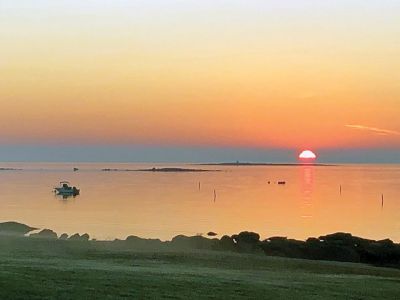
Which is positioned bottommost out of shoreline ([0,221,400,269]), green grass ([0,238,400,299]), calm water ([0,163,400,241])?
green grass ([0,238,400,299])

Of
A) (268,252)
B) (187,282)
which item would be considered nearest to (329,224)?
(268,252)

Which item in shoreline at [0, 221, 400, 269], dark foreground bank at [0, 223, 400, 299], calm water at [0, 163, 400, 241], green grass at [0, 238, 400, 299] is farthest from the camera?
calm water at [0, 163, 400, 241]

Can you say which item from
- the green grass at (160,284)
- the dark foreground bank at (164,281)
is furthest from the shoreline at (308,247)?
the green grass at (160,284)

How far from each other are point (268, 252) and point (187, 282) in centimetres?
1737

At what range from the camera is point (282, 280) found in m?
15.7

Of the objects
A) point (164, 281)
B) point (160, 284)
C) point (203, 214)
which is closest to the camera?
point (160, 284)

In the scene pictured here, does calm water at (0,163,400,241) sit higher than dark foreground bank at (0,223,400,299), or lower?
higher

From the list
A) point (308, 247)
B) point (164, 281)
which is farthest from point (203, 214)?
point (164, 281)

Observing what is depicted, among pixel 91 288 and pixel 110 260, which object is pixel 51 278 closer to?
pixel 91 288

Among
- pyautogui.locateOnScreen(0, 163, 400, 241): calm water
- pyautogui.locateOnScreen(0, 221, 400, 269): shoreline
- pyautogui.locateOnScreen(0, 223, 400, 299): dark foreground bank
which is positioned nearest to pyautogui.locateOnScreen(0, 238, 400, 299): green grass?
pyautogui.locateOnScreen(0, 223, 400, 299): dark foreground bank

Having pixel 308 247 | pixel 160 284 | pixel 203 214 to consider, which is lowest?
pixel 160 284

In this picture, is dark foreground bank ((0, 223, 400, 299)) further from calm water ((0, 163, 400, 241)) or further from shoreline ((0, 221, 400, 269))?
calm water ((0, 163, 400, 241))

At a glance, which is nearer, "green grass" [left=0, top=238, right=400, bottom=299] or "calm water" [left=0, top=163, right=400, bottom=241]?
"green grass" [left=0, top=238, right=400, bottom=299]

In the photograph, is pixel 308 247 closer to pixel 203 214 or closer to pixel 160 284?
pixel 160 284
